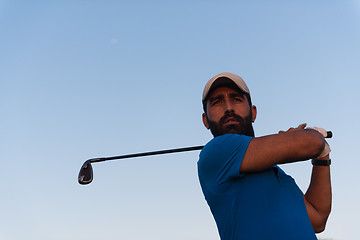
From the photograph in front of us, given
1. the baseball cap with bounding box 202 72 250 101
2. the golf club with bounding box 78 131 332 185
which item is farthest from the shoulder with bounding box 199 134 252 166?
the golf club with bounding box 78 131 332 185

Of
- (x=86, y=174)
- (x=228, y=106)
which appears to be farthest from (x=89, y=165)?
(x=228, y=106)

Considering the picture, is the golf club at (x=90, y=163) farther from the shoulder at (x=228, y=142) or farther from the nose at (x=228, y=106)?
the shoulder at (x=228, y=142)

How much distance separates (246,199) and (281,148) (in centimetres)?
46

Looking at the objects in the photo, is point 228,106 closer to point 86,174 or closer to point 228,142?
point 228,142

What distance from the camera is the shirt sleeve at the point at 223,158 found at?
271 cm

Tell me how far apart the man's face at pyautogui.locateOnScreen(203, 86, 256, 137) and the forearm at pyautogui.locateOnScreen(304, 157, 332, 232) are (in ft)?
2.50

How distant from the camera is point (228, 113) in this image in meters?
3.24

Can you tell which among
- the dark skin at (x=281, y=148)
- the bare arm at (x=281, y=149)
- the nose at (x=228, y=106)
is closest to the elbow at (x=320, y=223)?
the dark skin at (x=281, y=148)

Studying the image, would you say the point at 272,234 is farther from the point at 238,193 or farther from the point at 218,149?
the point at 218,149

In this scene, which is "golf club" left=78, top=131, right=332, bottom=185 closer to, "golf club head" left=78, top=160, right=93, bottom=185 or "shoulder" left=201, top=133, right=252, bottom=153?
"golf club head" left=78, top=160, right=93, bottom=185

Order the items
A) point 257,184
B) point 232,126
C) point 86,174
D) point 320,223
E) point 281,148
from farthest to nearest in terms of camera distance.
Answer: point 86,174 < point 320,223 < point 232,126 < point 257,184 < point 281,148

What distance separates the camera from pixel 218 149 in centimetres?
284

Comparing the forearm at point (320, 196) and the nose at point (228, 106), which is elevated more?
the nose at point (228, 106)

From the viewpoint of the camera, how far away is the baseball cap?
3406 mm
